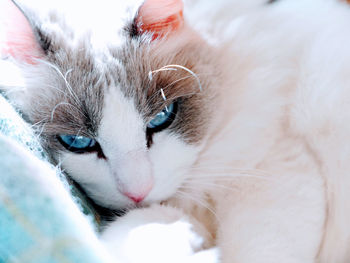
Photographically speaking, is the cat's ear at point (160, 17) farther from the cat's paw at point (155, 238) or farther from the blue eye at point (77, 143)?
the cat's paw at point (155, 238)

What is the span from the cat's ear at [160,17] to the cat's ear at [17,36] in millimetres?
272

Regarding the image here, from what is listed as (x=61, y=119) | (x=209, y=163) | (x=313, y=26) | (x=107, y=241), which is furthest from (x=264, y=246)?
(x=313, y=26)

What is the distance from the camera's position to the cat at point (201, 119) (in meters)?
0.98

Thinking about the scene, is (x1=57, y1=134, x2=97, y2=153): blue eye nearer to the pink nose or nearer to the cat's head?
the cat's head

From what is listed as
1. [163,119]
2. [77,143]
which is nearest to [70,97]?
[77,143]

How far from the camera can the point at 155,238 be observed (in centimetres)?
100

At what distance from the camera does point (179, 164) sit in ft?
3.57

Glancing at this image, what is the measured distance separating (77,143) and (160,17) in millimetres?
410

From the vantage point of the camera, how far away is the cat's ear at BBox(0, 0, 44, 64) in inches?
35.6

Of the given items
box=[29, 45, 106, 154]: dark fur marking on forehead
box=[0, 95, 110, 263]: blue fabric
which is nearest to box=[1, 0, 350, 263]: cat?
box=[29, 45, 106, 154]: dark fur marking on forehead

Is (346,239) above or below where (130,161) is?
below

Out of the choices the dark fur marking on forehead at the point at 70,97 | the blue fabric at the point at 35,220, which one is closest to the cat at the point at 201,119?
the dark fur marking on forehead at the point at 70,97

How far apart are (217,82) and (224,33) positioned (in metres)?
0.18

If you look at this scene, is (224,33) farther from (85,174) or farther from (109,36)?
(85,174)
